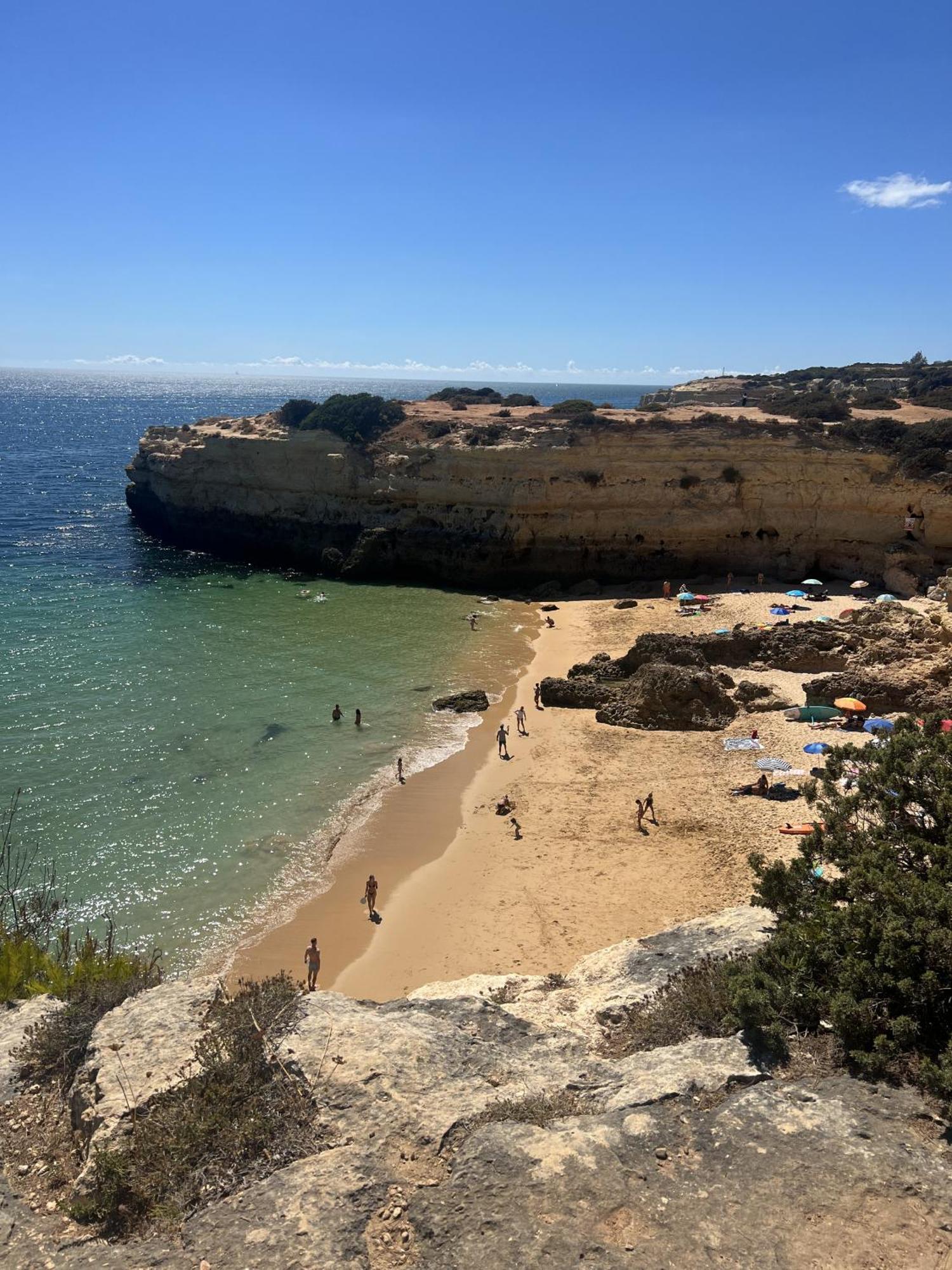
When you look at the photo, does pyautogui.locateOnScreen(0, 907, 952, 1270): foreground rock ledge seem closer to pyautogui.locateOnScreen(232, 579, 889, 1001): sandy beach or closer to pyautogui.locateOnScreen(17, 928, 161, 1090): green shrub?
pyautogui.locateOnScreen(17, 928, 161, 1090): green shrub

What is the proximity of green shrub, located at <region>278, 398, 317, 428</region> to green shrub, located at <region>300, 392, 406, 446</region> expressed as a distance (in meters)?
0.69

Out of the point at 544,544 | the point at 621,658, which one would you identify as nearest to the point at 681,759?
the point at 621,658

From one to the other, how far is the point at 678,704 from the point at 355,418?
27697 millimetres

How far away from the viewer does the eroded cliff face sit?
33125 mm

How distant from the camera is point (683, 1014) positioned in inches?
270

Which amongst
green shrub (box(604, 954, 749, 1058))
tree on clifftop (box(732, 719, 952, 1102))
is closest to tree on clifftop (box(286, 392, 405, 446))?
tree on clifftop (box(732, 719, 952, 1102))

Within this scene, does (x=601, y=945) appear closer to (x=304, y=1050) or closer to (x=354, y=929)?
(x=354, y=929)

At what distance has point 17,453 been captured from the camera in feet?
269

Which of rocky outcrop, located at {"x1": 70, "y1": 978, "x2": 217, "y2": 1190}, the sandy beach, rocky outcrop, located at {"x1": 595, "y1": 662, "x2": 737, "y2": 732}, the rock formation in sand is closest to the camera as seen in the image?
rocky outcrop, located at {"x1": 70, "y1": 978, "x2": 217, "y2": 1190}

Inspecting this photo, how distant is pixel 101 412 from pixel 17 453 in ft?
235

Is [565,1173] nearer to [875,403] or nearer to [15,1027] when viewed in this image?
[15,1027]

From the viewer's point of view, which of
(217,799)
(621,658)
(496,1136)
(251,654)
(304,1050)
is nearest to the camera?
(496,1136)

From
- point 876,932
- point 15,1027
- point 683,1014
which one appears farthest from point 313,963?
point 876,932

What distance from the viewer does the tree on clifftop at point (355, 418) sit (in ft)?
135
